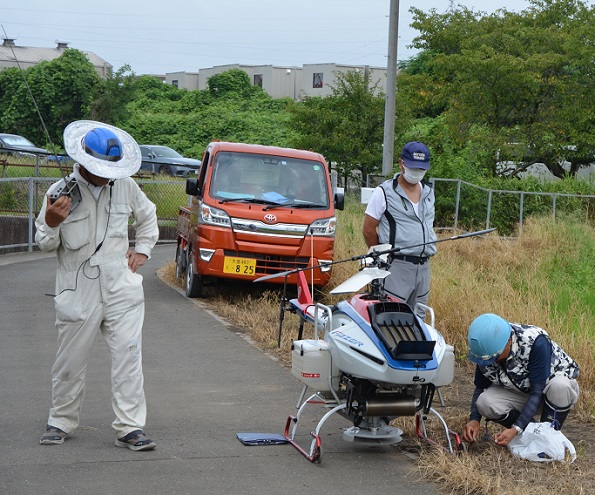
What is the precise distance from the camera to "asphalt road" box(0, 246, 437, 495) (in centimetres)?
602

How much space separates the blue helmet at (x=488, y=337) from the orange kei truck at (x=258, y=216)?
6354 mm

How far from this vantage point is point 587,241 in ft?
57.6

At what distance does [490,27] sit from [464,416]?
28.3 metres

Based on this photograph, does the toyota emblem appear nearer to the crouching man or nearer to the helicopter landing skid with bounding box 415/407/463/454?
the helicopter landing skid with bounding box 415/407/463/454

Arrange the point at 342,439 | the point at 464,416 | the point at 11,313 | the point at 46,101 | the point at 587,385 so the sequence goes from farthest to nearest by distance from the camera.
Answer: the point at 46,101
the point at 11,313
the point at 587,385
the point at 464,416
the point at 342,439

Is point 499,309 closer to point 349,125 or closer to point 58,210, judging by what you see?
point 58,210

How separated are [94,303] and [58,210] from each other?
0.67 metres

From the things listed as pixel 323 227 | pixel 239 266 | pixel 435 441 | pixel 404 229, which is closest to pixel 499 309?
pixel 404 229

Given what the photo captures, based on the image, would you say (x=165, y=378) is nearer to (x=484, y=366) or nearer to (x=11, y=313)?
(x=484, y=366)

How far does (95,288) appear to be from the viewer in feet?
21.9

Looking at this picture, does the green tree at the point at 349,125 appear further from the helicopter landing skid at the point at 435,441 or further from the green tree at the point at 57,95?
the helicopter landing skid at the point at 435,441

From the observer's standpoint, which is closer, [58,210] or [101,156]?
[58,210]

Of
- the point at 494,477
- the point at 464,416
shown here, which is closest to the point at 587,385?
the point at 464,416

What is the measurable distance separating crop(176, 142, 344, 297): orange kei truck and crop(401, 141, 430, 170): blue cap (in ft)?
16.3
